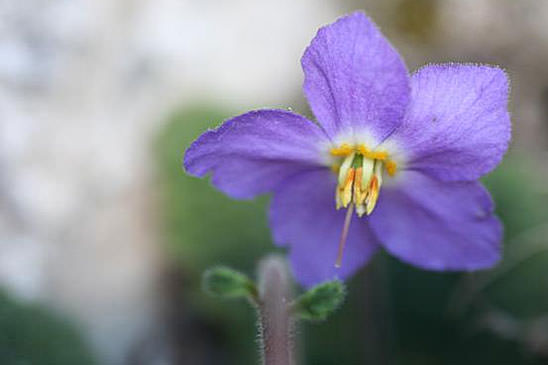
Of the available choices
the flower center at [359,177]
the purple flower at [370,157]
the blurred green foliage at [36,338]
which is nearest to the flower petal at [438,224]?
the purple flower at [370,157]

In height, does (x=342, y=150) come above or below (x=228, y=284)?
above

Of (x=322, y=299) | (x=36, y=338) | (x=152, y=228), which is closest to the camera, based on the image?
(x=322, y=299)

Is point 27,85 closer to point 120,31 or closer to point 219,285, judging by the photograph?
point 120,31

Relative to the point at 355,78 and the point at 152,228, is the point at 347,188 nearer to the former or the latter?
the point at 355,78

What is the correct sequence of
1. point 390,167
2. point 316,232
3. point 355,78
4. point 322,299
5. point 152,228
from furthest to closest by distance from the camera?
point 152,228 < point 316,232 < point 390,167 < point 322,299 < point 355,78

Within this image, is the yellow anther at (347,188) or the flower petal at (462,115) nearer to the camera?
the flower petal at (462,115)

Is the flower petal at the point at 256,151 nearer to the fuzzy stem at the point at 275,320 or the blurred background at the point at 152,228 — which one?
the fuzzy stem at the point at 275,320

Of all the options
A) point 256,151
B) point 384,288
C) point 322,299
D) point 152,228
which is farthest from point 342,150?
point 152,228
